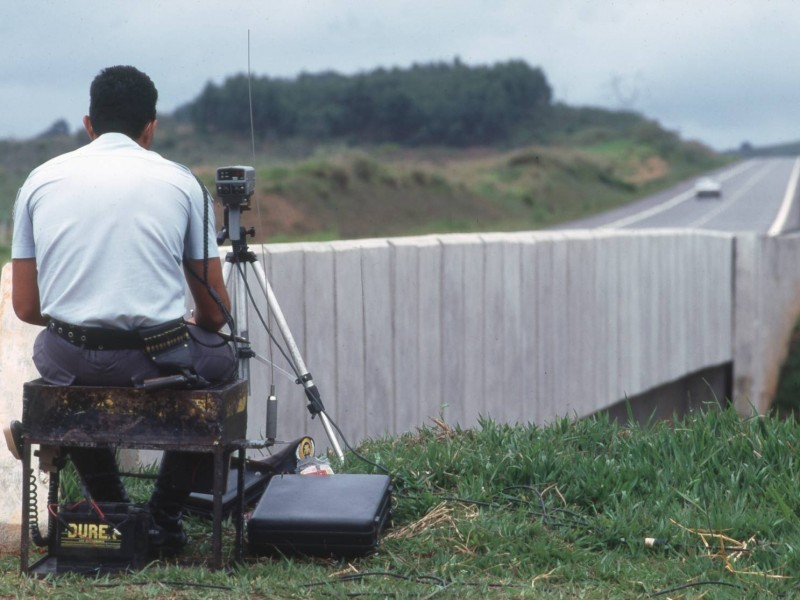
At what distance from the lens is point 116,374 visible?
4.50 meters

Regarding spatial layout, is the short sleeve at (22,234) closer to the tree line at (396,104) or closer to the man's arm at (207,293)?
the man's arm at (207,293)

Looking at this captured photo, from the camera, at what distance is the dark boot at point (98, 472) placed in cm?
474

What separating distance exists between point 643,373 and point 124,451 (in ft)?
29.8

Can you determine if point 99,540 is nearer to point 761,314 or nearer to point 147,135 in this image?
point 147,135

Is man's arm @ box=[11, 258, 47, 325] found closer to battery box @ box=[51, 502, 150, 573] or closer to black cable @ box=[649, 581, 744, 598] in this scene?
battery box @ box=[51, 502, 150, 573]

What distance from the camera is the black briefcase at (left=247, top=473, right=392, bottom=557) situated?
4.65 m

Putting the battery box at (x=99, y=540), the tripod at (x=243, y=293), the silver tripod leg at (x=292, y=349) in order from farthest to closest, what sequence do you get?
the silver tripod leg at (x=292, y=349)
the tripod at (x=243, y=293)
the battery box at (x=99, y=540)

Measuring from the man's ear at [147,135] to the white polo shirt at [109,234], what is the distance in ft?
0.50

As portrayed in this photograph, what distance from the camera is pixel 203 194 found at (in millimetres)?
4656

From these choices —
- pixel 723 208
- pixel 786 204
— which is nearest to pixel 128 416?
pixel 723 208

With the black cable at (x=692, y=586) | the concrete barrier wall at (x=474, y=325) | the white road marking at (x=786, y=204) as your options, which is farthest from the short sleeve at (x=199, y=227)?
the white road marking at (x=786, y=204)

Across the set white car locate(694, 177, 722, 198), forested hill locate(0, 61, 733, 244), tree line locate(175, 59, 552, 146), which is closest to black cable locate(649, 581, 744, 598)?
forested hill locate(0, 61, 733, 244)

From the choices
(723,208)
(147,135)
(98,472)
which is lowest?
(723,208)

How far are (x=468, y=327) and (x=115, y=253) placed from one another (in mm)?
5953
